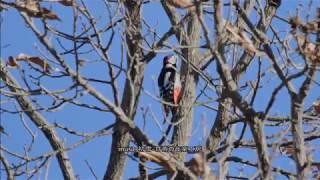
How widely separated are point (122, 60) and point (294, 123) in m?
1.08

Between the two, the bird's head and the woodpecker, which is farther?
the bird's head

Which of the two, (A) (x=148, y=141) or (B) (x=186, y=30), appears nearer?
(A) (x=148, y=141)

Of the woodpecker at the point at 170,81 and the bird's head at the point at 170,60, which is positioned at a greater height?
the bird's head at the point at 170,60

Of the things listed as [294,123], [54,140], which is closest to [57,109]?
[54,140]

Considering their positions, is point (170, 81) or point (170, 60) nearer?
point (170, 81)

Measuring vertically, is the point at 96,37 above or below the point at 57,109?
above

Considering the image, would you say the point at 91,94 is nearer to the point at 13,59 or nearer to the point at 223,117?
the point at 13,59

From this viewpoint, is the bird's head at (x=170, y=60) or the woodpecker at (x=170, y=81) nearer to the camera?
the woodpecker at (x=170, y=81)

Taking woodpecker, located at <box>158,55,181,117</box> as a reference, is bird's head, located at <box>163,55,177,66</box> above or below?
above

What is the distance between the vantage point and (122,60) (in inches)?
152

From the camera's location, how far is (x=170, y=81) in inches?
243

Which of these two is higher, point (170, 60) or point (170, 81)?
point (170, 60)

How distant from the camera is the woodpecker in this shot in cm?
561

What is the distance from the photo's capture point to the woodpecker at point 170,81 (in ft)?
18.4
